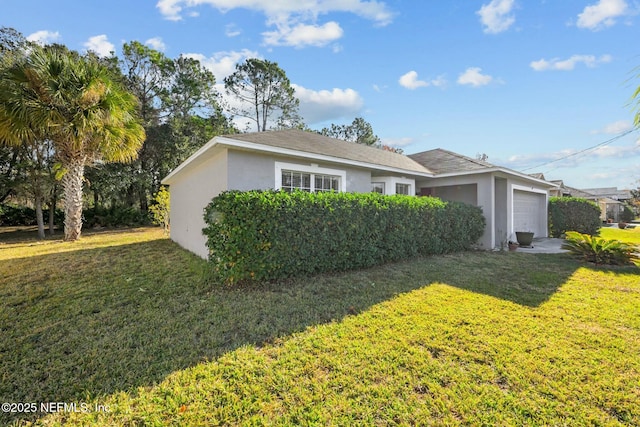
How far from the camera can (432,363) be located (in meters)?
2.94

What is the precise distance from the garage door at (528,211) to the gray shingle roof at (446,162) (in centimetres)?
318

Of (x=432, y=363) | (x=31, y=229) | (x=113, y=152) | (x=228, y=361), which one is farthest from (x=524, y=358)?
(x=31, y=229)

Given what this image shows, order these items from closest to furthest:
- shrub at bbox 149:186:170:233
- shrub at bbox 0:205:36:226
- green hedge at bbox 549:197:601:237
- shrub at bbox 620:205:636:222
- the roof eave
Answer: the roof eave, shrub at bbox 149:186:170:233, green hedge at bbox 549:197:601:237, shrub at bbox 0:205:36:226, shrub at bbox 620:205:636:222

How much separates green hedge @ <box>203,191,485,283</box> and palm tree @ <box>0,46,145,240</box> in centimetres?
901

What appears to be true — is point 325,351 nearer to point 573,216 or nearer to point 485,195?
point 485,195

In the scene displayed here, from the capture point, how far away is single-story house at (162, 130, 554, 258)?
22.7 feet

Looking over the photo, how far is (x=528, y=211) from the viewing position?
14.4 meters

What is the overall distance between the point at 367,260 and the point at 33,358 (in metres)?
5.78

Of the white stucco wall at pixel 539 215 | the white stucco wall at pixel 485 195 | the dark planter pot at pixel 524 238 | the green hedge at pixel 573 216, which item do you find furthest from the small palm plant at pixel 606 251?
the green hedge at pixel 573 216

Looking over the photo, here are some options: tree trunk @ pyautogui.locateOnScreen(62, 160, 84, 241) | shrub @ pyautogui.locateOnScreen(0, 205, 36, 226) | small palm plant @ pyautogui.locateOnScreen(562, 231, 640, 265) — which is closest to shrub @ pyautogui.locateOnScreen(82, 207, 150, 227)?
shrub @ pyautogui.locateOnScreen(0, 205, 36, 226)

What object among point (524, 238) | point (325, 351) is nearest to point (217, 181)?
point (325, 351)

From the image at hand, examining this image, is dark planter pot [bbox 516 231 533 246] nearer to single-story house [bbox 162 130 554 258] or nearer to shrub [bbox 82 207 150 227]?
single-story house [bbox 162 130 554 258]

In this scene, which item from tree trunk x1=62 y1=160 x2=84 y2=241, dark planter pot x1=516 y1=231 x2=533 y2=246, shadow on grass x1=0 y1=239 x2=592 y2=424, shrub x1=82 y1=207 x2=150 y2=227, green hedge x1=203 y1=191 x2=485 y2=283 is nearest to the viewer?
shadow on grass x1=0 y1=239 x2=592 y2=424

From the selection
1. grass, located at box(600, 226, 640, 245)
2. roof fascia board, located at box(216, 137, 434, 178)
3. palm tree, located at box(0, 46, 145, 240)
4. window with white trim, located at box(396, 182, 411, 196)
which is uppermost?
palm tree, located at box(0, 46, 145, 240)
